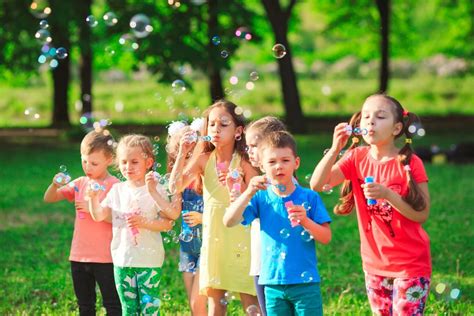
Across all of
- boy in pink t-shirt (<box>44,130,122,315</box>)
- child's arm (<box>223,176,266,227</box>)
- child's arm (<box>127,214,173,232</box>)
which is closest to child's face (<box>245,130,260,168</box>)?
child's arm (<box>223,176,266,227</box>)

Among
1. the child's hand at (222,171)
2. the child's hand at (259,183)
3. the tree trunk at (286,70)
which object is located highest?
the tree trunk at (286,70)

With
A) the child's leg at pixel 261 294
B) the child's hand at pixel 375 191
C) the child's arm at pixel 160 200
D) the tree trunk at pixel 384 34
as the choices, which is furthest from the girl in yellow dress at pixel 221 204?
the tree trunk at pixel 384 34

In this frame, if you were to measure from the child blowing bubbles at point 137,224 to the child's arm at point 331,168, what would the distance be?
838 mm

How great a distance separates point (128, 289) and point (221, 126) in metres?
1.03

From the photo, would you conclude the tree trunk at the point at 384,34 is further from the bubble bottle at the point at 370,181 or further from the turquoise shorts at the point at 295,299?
the turquoise shorts at the point at 295,299

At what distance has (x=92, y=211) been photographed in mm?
5707

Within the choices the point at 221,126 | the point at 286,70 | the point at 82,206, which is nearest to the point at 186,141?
the point at 221,126

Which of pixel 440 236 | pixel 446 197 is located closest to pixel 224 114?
pixel 440 236

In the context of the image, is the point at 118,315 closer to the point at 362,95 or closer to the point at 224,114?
the point at 224,114

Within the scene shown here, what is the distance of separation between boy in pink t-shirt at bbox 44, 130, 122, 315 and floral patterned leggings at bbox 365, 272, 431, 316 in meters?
1.55

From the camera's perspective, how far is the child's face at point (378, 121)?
514cm

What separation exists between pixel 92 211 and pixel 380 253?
1.66 metres

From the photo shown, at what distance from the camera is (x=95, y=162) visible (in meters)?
5.82

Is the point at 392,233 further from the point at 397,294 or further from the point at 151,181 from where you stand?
the point at 151,181
